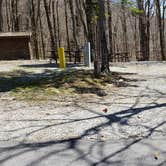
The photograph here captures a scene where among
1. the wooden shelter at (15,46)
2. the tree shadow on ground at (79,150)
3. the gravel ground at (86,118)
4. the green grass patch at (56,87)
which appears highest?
the wooden shelter at (15,46)

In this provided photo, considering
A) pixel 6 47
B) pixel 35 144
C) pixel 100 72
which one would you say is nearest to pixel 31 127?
pixel 35 144

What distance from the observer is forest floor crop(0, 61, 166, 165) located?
5.72 metres

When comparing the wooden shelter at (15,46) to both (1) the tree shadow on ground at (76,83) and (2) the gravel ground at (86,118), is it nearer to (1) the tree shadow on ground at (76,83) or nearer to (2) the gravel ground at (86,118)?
(1) the tree shadow on ground at (76,83)

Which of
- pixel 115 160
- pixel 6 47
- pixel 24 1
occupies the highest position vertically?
pixel 24 1

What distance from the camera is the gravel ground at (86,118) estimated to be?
19.0 ft

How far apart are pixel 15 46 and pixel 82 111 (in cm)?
1767

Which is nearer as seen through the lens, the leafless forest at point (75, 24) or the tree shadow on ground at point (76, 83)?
the tree shadow on ground at point (76, 83)

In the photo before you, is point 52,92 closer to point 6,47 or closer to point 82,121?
point 82,121

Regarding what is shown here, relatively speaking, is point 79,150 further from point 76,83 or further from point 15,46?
point 15,46

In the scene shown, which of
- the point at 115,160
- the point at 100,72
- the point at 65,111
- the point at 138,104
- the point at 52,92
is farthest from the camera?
the point at 100,72

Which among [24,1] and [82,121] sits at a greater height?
[24,1]

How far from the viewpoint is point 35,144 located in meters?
5.39

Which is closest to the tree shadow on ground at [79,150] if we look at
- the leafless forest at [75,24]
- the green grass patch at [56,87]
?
the green grass patch at [56,87]

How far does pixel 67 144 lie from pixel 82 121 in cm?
129
